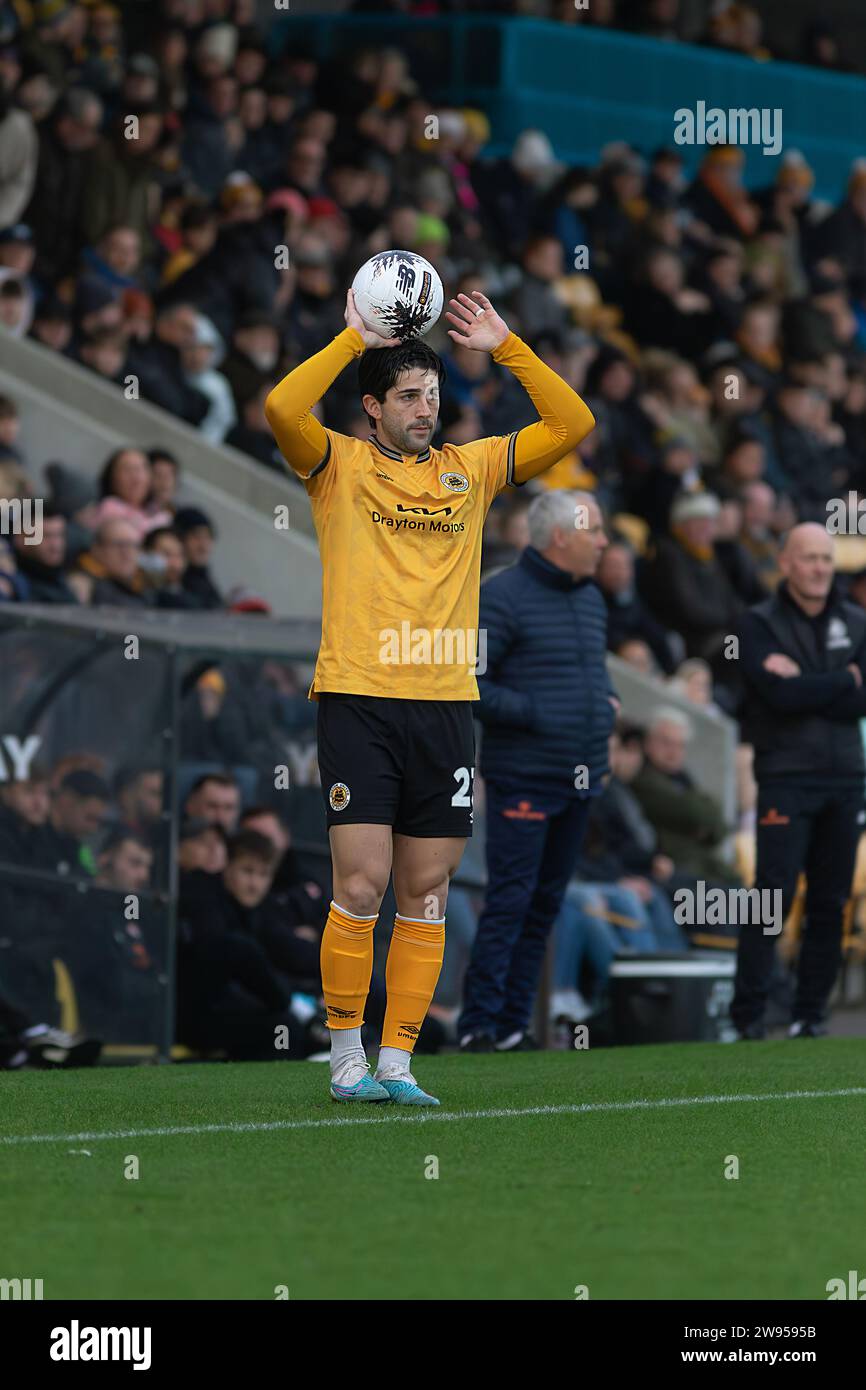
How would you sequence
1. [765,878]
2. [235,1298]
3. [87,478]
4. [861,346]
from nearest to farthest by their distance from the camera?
[235,1298] → [765,878] → [87,478] → [861,346]

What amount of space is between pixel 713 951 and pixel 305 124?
756 centimetres

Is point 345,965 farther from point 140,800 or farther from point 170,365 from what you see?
point 170,365

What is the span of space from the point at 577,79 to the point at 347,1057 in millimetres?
A: 17625

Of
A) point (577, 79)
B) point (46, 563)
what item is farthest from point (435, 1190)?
point (577, 79)

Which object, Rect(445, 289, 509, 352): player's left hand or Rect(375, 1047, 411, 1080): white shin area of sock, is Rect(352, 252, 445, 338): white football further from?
Rect(375, 1047, 411, 1080): white shin area of sock

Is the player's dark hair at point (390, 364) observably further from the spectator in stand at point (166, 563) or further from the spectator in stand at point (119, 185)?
the spectator in stand at point (119, 185)

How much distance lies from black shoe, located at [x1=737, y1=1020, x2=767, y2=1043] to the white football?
4247 mm

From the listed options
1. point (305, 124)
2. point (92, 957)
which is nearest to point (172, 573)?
point (92, 957)

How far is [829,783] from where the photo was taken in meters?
10.5

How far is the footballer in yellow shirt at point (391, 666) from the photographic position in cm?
716

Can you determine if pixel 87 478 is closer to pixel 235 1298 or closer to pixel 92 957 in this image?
pixel 92 957

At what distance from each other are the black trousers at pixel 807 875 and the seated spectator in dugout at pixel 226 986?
1.90 metres

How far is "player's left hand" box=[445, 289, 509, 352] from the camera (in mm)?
7367

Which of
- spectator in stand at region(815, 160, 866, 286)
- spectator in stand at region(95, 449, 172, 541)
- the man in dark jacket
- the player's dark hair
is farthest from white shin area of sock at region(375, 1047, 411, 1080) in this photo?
spectator in stand at region(815, 160, 866, 286)
